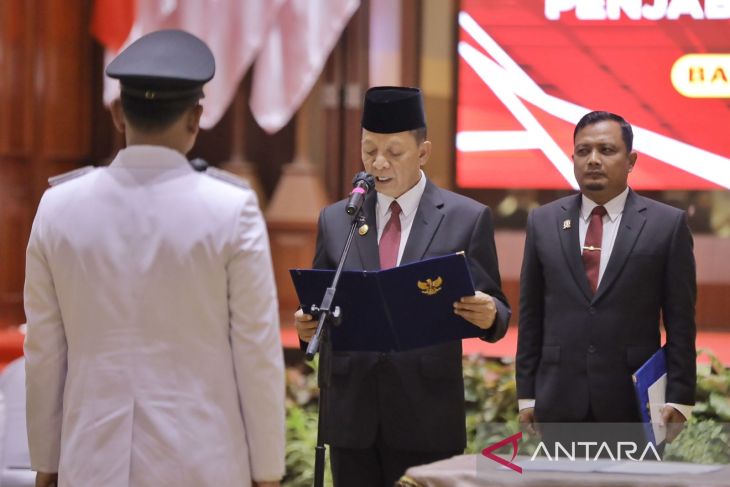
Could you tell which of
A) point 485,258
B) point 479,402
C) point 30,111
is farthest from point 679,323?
point 30,111

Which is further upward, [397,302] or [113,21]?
[113,21]

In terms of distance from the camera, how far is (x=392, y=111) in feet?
10.1

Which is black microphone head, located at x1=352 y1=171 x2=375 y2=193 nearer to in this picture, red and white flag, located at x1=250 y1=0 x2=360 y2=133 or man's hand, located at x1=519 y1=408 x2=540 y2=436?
man's hand, located at x1=519 y1=408 x2=540 y2=436

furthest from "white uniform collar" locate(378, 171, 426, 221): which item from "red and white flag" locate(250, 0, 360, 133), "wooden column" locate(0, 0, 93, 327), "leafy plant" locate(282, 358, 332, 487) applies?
"wooden column" locate(0, 0, 93, 327)

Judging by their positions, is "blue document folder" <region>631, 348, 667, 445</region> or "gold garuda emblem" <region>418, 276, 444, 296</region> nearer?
"gold garuda emblem" <region>418, 276, 444, 296</region>

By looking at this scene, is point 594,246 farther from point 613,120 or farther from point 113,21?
point 113,21

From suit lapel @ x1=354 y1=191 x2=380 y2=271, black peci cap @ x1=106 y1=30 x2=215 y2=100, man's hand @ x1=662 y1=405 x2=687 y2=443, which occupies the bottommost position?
man's hand @ x1=662 y1=405 x2=687 y2=443

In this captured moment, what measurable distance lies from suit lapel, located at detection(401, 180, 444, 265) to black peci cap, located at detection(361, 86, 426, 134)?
0.68 feet

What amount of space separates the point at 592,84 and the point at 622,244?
2808mm

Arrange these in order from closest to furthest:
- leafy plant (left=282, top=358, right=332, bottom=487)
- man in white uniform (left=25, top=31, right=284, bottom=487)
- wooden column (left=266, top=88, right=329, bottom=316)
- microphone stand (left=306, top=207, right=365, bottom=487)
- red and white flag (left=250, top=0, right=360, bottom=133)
Result: man in white uniform (left=25, top=31, right=284, bottom=487) < microphone stand (left=306, top=207, right=365, bottom=487) < leafy plant (left=282, top=358, right=332, bottom=487) < red and white flag (left=250, top=0, right=360, bottom=133) < wooden column (left=266, top=88, right=329, bottom=316)

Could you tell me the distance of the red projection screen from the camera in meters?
5.73

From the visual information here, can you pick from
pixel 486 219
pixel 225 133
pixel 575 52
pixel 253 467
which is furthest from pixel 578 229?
pixel 225 133

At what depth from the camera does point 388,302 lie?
9.21 feet

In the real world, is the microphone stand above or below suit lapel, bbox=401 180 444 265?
below
